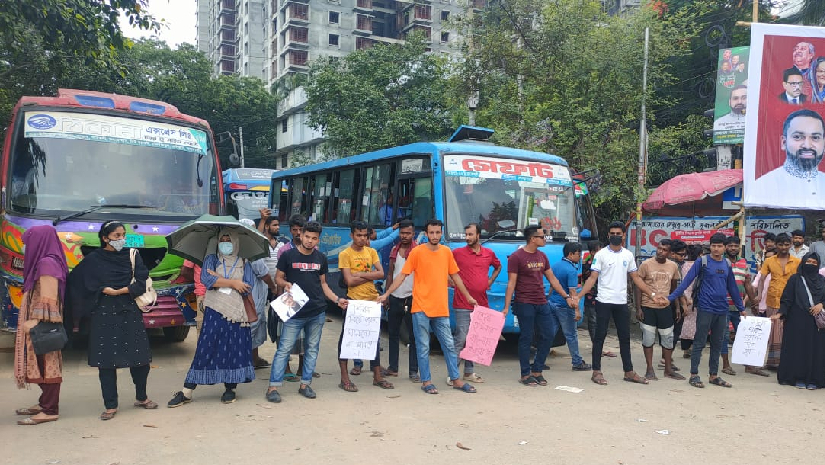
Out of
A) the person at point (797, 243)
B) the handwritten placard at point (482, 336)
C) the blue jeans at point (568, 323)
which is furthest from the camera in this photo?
the person at point (797, 243)

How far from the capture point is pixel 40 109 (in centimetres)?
783

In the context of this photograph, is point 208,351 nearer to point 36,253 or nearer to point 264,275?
point 264,275

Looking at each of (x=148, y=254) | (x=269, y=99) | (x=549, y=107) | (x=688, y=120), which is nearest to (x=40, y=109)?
(x=148, y=254)

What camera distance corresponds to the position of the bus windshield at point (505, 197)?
8688 mm

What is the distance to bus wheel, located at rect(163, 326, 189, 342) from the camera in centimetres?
897

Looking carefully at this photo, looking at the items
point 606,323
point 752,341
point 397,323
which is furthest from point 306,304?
point 752,341

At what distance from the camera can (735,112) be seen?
15.4m

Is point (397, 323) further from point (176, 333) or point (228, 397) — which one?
point (176, 333)

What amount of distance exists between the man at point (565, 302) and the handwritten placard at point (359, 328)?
2.29 meters

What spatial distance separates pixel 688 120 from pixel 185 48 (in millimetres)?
33289

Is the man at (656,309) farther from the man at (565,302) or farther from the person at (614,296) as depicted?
the man at (565,302)

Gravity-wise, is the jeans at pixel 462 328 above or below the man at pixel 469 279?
below

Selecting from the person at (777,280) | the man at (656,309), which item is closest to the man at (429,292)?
the man at (656,309)

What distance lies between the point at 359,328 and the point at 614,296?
2848 mm
